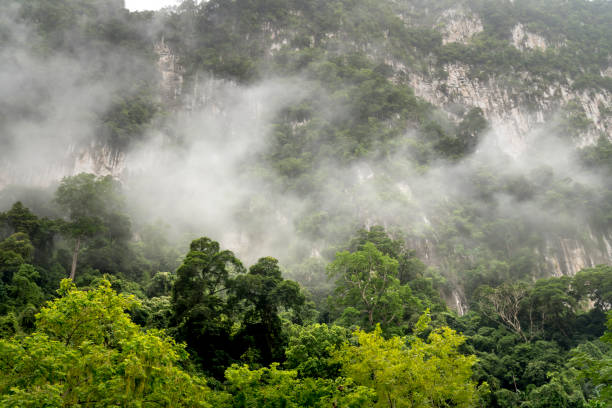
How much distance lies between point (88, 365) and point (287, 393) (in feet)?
15.6

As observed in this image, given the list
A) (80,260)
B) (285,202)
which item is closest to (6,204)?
(80,260)

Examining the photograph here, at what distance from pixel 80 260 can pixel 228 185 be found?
23.7 meters

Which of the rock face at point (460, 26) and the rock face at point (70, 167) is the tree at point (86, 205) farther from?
the rock face at point (460, 26)

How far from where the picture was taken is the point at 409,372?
12.8 meters

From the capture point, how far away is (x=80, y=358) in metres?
9.09

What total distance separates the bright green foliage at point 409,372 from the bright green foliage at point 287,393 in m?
1.08

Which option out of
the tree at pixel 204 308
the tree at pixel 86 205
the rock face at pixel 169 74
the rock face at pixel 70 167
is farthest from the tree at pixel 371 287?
the rock face at pixel 169 74

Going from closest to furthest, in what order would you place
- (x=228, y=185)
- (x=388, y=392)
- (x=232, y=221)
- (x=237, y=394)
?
(x=237, y=394), (x=388, y=392), (x=232, y=221), (x=228, y=185)

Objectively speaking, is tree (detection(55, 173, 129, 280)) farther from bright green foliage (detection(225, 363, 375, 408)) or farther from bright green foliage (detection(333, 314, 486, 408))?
bright green foliage (detection(225, 363, 375, 408))

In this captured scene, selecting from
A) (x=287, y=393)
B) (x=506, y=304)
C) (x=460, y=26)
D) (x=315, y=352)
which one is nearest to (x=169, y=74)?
(x=460, y=26)

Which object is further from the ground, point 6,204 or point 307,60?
point 307,60

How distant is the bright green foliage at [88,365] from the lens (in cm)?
850

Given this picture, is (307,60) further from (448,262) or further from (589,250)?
(589,250)

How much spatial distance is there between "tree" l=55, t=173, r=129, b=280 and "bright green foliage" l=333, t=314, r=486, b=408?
26588 millimetres
